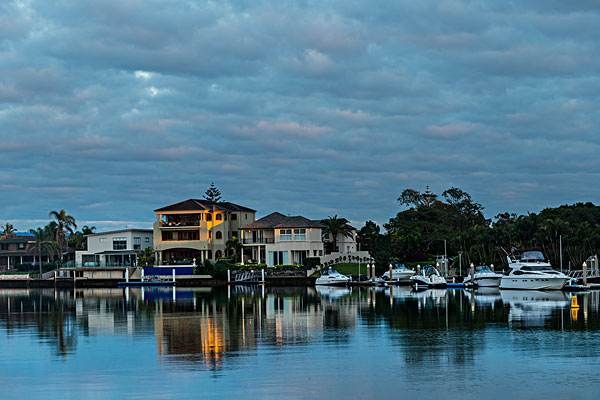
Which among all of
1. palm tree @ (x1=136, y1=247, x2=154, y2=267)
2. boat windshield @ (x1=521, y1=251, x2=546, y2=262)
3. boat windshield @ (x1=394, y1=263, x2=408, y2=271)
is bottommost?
boat windshield @ (x1=394, y1=263, x2=408, y2=271)

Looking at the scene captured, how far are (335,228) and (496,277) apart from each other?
37.7 meters

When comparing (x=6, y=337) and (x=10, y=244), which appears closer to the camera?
(x=6, y=337)

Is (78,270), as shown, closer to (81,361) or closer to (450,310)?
(450,310)

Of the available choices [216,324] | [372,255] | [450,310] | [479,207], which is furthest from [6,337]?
[479,207]

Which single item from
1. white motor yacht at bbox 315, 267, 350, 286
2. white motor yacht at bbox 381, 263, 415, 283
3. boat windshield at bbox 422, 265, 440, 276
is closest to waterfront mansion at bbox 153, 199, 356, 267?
white motor yacht at bbox 315, 267, 350, 286

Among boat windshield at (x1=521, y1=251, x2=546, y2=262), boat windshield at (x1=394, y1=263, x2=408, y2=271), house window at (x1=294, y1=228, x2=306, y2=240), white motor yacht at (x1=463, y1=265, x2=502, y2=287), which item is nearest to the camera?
boat windshield at (x1=521, y1=251, x2=546, y2=262)

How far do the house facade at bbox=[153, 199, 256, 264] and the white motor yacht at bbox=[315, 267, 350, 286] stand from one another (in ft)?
74.2

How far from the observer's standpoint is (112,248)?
434 feet

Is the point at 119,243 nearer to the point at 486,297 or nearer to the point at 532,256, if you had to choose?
the point at 532,256

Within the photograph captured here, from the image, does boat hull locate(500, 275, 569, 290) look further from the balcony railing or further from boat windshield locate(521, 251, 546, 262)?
the balcony railing

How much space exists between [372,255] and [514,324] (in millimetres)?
69463

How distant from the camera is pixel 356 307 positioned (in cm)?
6531

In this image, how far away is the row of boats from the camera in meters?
83.8

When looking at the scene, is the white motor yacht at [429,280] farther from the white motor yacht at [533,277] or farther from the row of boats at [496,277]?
the white motor yacht at [533,277]
